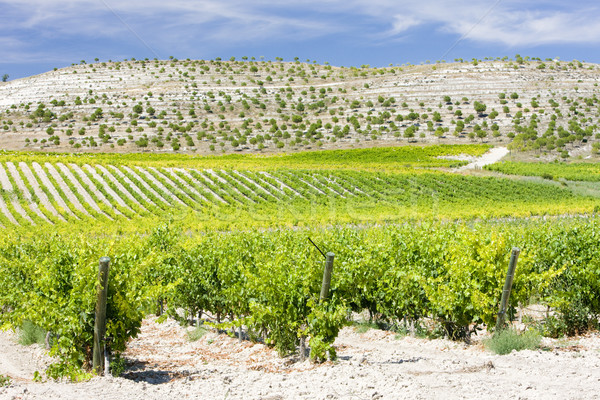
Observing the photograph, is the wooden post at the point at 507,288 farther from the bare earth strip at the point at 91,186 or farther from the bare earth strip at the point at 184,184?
the bare earth strip at the point at 184,184

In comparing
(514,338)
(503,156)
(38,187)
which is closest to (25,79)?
(38,187)

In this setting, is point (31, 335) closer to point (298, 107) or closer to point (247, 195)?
point (247, 195)

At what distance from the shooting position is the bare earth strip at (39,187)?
119 feet

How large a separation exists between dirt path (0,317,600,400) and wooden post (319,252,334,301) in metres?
1.09

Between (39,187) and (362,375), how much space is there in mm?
39442

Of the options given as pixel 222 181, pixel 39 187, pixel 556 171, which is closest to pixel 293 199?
pixel 222 181

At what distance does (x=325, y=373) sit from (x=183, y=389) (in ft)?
6.68

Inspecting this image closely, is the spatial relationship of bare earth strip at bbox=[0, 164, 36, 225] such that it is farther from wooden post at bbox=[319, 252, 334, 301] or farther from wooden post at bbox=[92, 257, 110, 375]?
wooden post at bbox=[319, 252, 334, 301]

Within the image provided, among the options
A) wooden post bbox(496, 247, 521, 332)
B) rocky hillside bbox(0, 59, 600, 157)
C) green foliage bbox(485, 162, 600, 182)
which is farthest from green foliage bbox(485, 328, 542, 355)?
rocky hillside bbox(0, 59, 600, 157)

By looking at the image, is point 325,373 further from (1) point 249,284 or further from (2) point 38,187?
(2) point 38,187

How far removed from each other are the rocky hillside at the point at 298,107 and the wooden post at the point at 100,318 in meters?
75.7

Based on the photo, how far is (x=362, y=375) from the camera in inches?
286

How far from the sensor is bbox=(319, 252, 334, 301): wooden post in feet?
26.3

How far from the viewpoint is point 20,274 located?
39.9 ft
